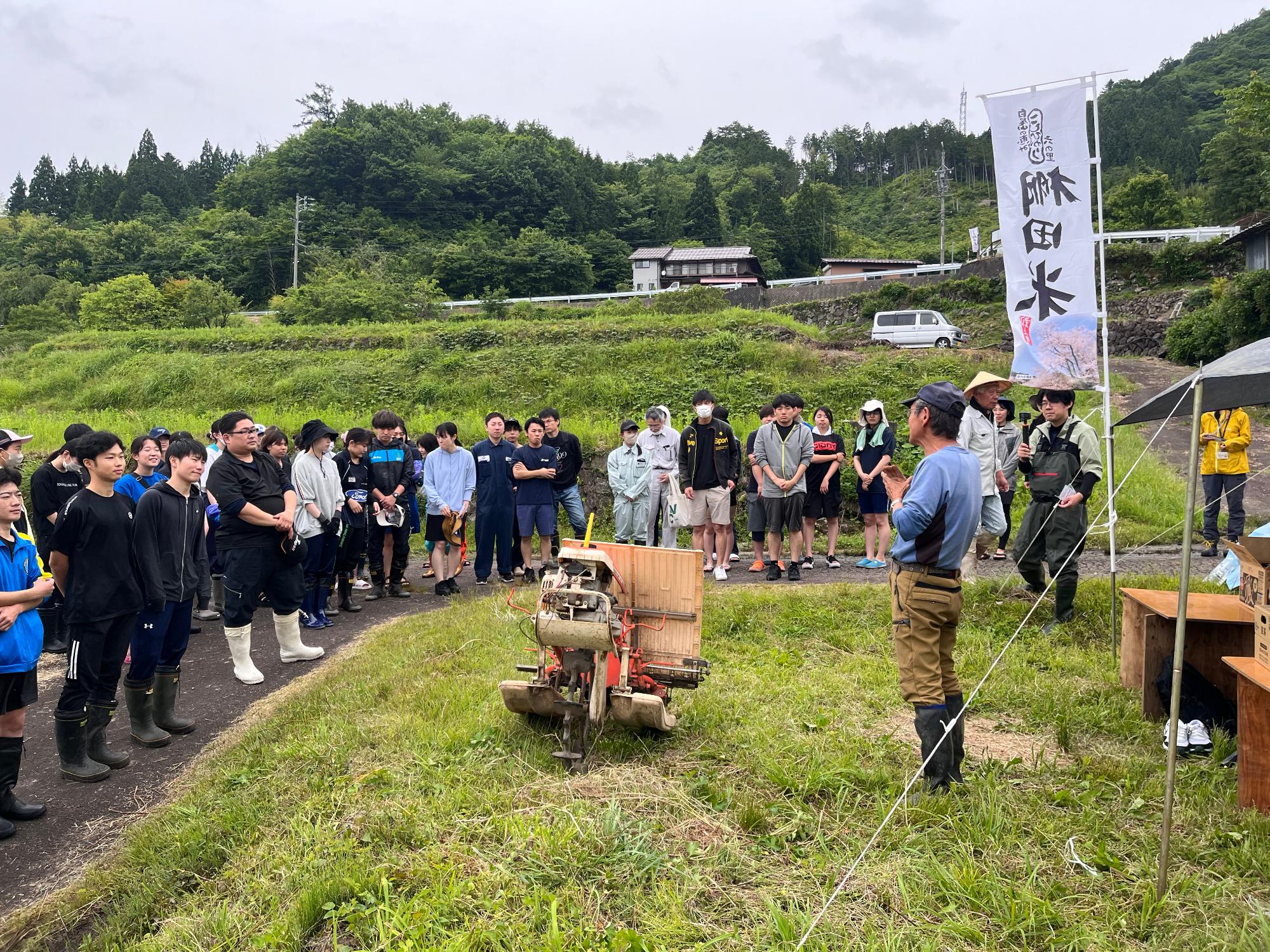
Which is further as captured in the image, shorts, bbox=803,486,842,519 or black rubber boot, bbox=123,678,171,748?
shorts, bbox=803,486,842,519

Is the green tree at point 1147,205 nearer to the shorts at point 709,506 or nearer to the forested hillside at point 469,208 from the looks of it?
the forested hillside at point 469,208

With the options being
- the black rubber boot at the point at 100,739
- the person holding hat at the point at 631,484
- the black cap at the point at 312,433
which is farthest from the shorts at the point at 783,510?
the black rubber boot at the point at 100,739

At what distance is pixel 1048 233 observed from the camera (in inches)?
263

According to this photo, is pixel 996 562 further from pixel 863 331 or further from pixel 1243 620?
pixel 863 331

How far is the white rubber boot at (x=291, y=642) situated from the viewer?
23.2 ft

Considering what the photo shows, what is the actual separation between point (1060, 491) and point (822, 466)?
3548mm

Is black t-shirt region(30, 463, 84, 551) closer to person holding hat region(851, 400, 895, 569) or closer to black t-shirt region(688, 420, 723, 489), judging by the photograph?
black t-shirt region(688, 420, 723, 489)

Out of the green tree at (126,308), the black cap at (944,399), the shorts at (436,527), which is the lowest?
the shorts at (436,527)

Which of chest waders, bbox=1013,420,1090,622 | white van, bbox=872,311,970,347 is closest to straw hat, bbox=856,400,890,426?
chest waders, bbox=1013,420,1090,622

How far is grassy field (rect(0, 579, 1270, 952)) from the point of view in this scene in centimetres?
319

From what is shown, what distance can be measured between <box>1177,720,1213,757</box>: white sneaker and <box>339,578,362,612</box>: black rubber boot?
299 inches

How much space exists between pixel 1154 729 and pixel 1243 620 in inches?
32.4

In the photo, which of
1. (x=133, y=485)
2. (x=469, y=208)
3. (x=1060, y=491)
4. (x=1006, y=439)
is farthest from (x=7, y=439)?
(x=469, y=208)

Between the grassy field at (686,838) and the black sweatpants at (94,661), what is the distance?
2.64ft
